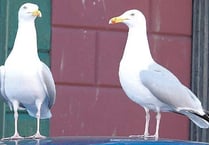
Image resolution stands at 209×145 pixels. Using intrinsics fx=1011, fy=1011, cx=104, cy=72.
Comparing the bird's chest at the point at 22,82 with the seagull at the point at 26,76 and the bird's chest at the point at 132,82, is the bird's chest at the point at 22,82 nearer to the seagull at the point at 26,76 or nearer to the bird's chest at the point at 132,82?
the seagull at the point at 26,76

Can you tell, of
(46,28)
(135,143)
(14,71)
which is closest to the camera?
(135,143)

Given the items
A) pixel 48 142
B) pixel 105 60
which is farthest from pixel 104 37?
pixel 48 142

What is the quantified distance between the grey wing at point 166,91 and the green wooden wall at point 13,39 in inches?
94.5

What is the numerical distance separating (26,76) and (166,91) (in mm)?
758

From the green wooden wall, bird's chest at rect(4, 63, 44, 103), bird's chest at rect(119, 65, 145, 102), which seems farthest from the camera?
the green wooden wall

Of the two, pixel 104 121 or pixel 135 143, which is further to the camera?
pixel 104 121

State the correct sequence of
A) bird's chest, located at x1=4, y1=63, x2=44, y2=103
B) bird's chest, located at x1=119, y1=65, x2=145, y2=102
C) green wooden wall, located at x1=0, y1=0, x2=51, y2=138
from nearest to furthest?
bird's chest, located at x1=4, y1=63, x2=44, y2=103 → bird's chest, located at x1=119, y1=65, x2=145, y2=102 → green wooden wall, located at x1=0, y1=0, x2=51, y2=138

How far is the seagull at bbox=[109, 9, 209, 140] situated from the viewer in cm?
532

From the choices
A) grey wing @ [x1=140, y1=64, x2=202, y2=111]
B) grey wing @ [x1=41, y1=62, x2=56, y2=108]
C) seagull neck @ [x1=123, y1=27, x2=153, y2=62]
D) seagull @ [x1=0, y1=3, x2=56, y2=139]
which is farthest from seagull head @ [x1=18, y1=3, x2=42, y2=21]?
grey wing @ [x1=140, y1=64, x2=202, y2=111]

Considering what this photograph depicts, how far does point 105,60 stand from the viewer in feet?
25.9

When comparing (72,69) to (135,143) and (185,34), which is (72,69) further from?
(135,143)

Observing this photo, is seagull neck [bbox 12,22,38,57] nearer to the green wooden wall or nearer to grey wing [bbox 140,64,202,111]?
grey wing [bbox 140,64,202,111]

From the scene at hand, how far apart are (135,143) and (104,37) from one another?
4.00 meters

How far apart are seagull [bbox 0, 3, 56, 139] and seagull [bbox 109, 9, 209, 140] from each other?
0.42m
